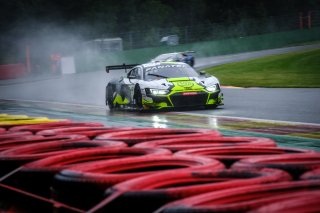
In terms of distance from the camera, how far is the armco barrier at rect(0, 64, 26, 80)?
43.1 m

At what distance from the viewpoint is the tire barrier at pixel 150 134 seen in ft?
19.8

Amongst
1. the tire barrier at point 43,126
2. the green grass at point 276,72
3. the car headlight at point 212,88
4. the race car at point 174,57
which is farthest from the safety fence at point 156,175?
the race car at point 174,57

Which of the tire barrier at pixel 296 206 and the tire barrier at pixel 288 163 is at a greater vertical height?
the tire barrier at pixel 296 206

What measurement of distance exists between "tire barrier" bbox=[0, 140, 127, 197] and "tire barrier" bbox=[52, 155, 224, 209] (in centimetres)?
43

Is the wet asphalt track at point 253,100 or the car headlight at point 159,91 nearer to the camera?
the wet asphalt track at point 253,100

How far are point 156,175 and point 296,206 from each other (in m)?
1.08

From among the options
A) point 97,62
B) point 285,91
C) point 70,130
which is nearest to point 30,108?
point 285,91

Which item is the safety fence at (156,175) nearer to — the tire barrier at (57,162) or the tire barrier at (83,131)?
the tire barrier at (57,162)

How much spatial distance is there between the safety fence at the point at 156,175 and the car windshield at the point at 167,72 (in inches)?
377

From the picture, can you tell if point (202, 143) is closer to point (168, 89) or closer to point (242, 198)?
point (242, 198)

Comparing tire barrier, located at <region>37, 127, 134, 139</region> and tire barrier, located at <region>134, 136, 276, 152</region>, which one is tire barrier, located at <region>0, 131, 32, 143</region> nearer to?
tire barrier, located at <region>37, 127, 134, 139</region>

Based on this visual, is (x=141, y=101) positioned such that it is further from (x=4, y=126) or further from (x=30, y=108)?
(x=4, y=126)

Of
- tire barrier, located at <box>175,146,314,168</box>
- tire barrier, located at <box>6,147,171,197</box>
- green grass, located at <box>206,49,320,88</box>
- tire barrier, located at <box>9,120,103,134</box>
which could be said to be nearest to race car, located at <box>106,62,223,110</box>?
green grass, located at <box>206,49,320,88</box>

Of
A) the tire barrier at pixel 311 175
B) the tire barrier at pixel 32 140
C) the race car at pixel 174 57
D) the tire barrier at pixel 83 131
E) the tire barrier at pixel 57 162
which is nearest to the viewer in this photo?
the tire barrier at pixel 311 175
